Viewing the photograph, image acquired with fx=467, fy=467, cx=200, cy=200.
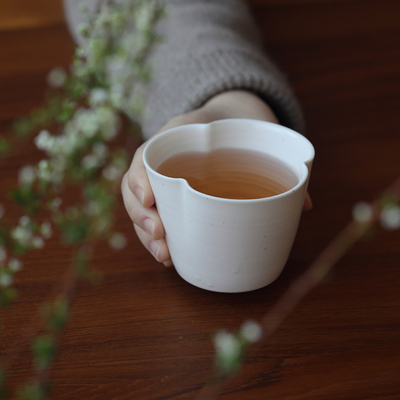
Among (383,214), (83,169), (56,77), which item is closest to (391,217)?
(383,214)

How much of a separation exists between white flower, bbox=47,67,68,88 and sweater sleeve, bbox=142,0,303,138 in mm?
180

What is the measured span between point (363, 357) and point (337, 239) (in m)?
0.16

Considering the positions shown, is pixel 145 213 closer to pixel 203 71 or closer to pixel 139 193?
pixel 139 193

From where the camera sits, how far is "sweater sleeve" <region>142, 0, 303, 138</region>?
62 centimetres

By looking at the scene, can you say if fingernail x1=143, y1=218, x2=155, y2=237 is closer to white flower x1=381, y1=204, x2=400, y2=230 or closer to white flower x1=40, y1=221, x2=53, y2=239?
white flower x1=40, y1=221, x2=53, y2=239

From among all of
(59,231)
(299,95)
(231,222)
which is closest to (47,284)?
(59,231)

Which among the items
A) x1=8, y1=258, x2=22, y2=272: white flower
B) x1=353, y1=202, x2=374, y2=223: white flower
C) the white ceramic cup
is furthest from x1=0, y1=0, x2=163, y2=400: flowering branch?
x1=353, y1=202, x2=374, y2=223: white flower

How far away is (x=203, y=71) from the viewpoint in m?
0.64

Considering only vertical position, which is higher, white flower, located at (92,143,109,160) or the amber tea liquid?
the amber tea liquid

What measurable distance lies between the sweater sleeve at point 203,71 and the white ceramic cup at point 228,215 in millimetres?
196

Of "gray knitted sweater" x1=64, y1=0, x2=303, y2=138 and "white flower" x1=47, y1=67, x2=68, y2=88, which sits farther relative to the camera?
"white flower" x1=47, y1=67, x2=68, y2=88

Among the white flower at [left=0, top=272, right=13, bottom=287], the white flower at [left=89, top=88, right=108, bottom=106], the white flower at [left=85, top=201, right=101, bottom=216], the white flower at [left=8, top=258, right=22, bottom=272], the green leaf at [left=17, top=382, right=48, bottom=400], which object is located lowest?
the white flower at [left=85, top=201, right=101, bottom=216]

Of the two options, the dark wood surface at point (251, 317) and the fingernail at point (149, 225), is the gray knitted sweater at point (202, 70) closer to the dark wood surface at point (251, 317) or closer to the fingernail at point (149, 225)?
the dark wood surface at point (251, 317)

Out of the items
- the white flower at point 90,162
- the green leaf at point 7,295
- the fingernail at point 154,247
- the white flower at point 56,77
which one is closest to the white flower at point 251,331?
the fingernail at point 154,247
